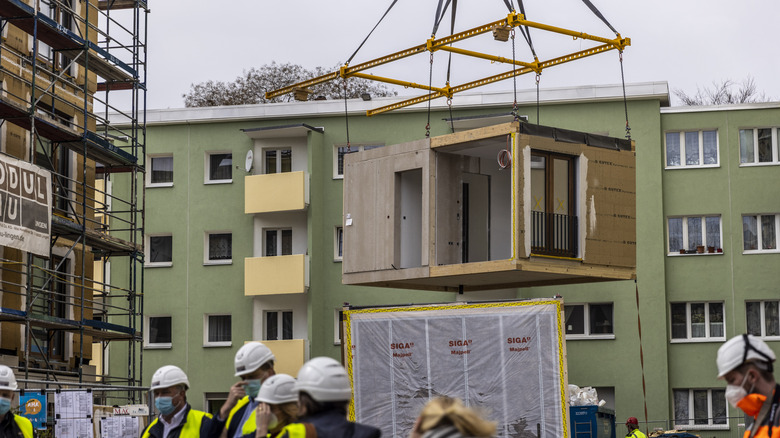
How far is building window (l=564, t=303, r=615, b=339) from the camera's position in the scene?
1789 inches

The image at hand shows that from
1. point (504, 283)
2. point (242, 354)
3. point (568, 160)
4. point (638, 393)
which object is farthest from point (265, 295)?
point (242, 354)

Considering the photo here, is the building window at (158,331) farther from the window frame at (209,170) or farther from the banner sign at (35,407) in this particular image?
the banner sign at (35,407)

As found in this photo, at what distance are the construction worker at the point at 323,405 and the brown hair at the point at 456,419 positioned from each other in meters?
1.62

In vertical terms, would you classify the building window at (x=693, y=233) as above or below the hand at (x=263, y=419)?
above

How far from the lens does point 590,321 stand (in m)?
45.5

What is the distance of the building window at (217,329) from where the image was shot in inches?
1923

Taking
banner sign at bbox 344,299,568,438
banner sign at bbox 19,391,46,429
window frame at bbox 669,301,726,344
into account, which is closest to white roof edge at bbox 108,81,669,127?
window frame at bbox 669,301,726,344

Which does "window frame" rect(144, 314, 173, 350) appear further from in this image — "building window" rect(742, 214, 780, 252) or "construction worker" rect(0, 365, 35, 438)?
"construction worker" rect(0, 365, 35, 438)

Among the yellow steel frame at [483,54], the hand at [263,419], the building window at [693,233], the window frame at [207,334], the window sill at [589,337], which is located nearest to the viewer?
the hand at [263,419]

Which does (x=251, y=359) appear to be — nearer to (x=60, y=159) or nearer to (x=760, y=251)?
(x=60, y=159)

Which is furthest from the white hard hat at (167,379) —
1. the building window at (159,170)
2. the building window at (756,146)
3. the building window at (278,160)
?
the building window at (159,170)

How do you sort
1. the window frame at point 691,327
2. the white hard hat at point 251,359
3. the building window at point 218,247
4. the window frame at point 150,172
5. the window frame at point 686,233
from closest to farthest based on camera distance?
the white hard hat at point 251,359, the window frame at point 691,327, the window frame at point 686,233, the building window at point 218,247, the window frame at point 150,172

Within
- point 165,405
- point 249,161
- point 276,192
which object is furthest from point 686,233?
point 165,405

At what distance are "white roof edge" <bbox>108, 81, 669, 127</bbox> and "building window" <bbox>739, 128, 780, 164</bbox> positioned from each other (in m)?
3.14
